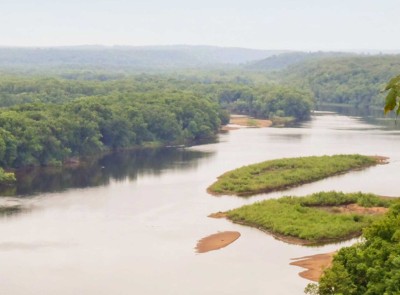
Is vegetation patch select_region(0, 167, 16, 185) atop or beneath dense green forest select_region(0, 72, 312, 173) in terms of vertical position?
beneath

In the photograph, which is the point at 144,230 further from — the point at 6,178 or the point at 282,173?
the point at 282,173

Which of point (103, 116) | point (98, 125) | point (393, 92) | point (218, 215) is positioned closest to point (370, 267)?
point (393, 92)

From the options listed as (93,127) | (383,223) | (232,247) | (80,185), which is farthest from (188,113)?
(383,223)

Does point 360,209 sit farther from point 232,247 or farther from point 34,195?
point 34,195

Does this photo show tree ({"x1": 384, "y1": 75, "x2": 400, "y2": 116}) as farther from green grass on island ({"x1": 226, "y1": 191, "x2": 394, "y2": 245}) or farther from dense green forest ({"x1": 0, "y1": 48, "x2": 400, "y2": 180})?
dense green forest ({"x1": 0, "y1": 48, "x2": 400, "y2": 180})

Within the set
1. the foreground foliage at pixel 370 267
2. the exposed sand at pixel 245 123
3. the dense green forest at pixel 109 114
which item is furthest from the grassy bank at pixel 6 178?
the exposed sand at pixel 245 123

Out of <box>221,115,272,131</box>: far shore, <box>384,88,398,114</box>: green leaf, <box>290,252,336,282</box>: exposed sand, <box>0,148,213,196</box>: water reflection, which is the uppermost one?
<box>384,88,398,114</box>: green leaf

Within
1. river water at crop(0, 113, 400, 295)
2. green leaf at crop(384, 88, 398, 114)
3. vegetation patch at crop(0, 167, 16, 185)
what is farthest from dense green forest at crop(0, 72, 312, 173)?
green leaf at crop(384, 88, 398, 114)
